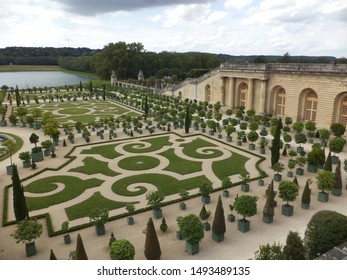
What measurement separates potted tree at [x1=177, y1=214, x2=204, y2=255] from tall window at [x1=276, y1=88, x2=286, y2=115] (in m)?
37.7

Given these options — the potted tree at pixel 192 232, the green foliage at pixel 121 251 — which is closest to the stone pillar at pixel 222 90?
the potted tree at pixel 192 232

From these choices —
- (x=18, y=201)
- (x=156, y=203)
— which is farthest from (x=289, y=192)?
(x=18, y=201)

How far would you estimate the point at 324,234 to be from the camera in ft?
48.6

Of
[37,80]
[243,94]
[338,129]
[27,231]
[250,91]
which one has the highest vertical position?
[250,91]

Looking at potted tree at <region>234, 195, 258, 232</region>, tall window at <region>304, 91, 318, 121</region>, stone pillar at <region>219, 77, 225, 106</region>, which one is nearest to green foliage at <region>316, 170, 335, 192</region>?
potted tree at <region>234, 195, 258, 232</region>

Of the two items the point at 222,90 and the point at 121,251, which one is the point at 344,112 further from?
the point at 121,251

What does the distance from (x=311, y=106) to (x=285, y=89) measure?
16.1 ft

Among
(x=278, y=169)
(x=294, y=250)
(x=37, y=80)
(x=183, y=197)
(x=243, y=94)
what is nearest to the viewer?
(x=294, y=250)

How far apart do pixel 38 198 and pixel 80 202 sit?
341cm

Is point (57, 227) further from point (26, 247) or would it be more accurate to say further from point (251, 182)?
point (251, 182)

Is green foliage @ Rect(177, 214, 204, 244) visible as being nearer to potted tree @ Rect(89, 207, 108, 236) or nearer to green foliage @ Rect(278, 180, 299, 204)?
potted tree @ Rect(89, 207, 108, 236)

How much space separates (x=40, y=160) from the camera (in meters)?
31.2

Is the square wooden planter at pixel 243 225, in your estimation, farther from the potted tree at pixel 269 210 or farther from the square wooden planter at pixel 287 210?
the square wooden planter at pixel 287 210

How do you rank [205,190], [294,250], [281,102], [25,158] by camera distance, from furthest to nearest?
[281,102], [25,158], [205,190], [294,250]
